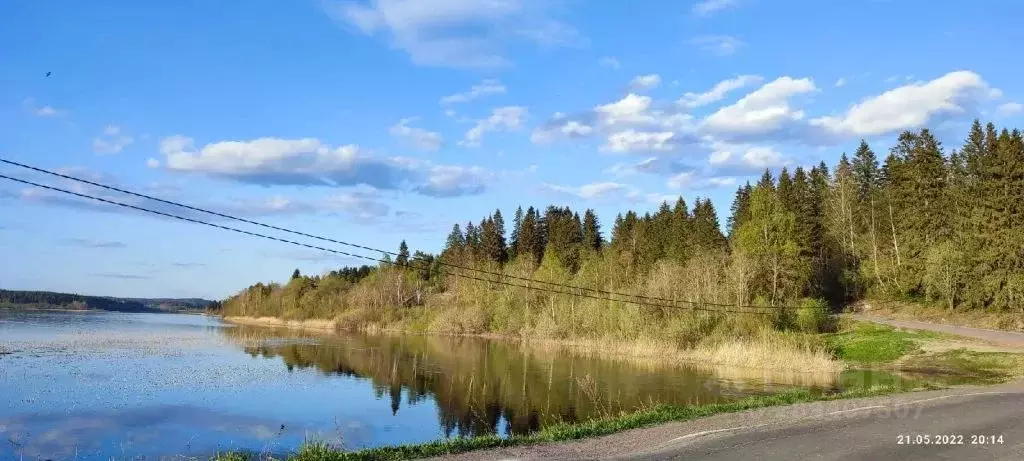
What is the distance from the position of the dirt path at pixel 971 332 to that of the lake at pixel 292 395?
48.2ft

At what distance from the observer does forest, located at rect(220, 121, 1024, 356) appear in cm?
5284

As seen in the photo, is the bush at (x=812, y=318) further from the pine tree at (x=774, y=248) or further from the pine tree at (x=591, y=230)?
the pine tree at (x=591, y=230)

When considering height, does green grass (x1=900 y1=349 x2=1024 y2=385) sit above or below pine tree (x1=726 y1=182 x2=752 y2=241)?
below

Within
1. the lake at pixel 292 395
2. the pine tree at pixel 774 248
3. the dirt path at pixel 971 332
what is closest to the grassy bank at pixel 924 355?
the dirt path at pixel 971 332

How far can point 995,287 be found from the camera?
51.2 meters

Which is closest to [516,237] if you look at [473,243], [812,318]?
[473,243]

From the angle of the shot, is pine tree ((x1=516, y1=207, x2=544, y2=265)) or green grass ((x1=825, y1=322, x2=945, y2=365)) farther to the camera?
pine tree ((x1=516, y1=207, x2=544, y2=265))

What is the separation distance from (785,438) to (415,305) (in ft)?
316

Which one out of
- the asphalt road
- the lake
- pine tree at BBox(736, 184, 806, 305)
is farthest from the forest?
the asphalt road

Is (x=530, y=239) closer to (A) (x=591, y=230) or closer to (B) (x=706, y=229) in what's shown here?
(A) (x=591, y=230)

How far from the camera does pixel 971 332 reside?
155 ft

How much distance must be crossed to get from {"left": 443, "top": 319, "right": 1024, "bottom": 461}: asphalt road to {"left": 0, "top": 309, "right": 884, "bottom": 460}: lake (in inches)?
304

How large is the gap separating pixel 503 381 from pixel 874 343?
96.5ft

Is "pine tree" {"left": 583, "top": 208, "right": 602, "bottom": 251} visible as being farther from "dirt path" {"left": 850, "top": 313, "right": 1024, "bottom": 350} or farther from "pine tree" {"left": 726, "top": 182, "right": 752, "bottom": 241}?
"dirt path" {"left": 850, "top": 313, "right": 1024, "bottom": 350}
